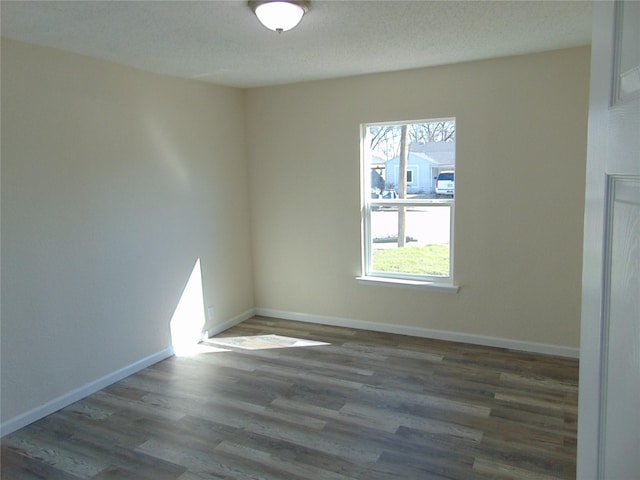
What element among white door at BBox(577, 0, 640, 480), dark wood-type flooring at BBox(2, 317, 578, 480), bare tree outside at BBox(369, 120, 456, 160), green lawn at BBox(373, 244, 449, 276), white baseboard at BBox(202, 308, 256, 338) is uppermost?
bare tree outside at BBox(369, 120, 456, 160)

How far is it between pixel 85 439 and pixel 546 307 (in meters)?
3.50

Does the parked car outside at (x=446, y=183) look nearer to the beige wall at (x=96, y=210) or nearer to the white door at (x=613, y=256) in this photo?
the beige wall at (x=96, y=210)

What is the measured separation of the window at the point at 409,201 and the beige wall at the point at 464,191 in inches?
4.9

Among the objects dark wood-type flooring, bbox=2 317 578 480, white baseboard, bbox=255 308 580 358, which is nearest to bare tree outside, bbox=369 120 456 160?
white baseboard, bbox=255 308 580 358

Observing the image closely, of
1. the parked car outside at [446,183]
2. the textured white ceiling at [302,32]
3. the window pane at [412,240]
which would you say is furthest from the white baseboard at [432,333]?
the textured white ceiling at [302,32]

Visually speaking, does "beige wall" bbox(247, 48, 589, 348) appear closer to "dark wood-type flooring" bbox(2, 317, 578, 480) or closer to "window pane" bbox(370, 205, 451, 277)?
"window pane" bbox(370, 205, 451, 277)

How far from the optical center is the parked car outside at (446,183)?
162 inches

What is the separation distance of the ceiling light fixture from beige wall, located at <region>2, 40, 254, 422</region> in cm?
158

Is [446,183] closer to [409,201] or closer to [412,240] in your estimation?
[409,201]

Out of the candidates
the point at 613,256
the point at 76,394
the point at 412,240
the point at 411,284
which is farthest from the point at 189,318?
the point at 613,256

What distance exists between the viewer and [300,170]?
4664 mm

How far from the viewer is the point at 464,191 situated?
13.1ft

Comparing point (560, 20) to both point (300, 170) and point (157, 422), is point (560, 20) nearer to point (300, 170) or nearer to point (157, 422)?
point (300, 170)

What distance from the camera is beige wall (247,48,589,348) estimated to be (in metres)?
3.66
